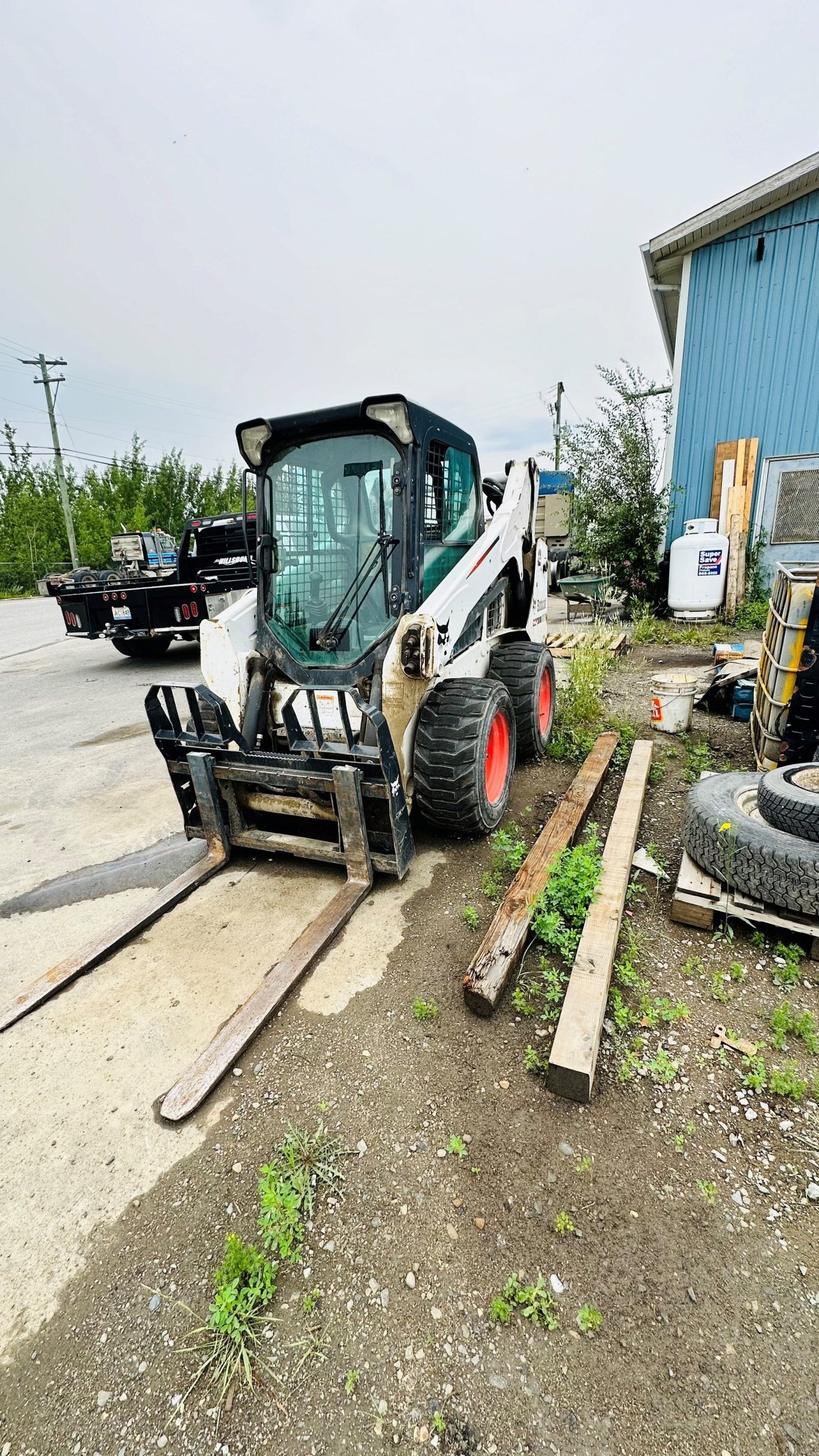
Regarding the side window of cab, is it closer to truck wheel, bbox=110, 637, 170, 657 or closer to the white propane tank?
the white propane tank

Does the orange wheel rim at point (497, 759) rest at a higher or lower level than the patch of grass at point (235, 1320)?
higher

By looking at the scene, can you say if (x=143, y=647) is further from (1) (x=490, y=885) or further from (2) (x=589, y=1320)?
(2) (x=589, y=1320)

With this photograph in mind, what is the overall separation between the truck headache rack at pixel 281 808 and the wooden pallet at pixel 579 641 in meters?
4.99

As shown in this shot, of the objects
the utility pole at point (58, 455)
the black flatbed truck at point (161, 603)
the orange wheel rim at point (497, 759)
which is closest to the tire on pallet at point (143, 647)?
the black flatbed truck at point (161, 603)

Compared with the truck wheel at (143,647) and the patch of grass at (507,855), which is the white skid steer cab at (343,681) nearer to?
the patch of grass at (507,855)

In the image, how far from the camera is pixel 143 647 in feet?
35.9

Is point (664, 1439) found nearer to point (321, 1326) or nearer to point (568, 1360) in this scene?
point (568, 1360)

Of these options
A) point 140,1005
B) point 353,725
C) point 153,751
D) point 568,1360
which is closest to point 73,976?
point 140,1005

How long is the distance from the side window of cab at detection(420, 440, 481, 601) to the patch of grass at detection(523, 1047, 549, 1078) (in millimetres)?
2206

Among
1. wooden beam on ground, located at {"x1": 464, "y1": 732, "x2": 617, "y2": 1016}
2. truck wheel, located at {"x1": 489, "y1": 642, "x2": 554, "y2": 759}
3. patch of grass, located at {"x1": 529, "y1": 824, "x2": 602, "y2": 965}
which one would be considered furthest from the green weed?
truck wheel, located at {"x1": 489, "y1": 642, "x2": 554, "y2": 759}

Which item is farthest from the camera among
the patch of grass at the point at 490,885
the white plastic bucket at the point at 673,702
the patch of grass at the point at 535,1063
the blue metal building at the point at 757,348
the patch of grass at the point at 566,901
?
the blue metal building at the point at 757,348

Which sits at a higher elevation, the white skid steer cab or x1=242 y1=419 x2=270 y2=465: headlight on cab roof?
x1=242 y1=419 x2=270 y2=465: headlight on cab roof

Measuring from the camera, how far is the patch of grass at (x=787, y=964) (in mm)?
2393

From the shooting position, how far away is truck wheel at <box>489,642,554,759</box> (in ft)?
14.5
